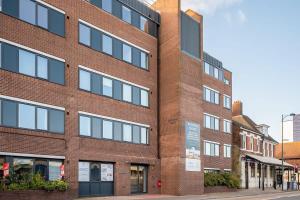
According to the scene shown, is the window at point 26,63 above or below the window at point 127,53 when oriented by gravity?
below

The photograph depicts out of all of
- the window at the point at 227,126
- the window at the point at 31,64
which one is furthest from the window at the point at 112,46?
the window at the point at 227,126

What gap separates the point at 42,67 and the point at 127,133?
1017 cm

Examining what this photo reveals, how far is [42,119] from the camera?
1134 inches

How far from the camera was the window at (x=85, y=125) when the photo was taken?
32166 millimetres

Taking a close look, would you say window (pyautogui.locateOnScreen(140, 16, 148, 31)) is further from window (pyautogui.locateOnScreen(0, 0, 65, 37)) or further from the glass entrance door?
the glass entrance door

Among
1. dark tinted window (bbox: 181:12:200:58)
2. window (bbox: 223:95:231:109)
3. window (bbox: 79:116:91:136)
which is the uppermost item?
dark tinted window (bbox: 181:12:200:58)

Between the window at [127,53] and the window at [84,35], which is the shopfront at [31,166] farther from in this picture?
the window at [127,53]

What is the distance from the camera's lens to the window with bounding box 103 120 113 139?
3450 centimetres

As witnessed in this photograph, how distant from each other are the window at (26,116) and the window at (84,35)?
6867mm

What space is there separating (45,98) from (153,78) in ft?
43.8

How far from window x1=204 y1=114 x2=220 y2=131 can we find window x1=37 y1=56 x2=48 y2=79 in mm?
24030

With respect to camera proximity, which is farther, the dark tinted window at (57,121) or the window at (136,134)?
the window at (136,134)

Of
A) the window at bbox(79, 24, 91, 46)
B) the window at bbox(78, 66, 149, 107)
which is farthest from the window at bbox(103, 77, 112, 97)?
the window at bbox(79, 24, 91, 46)

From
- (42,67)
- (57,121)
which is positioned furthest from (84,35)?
(57,121)
